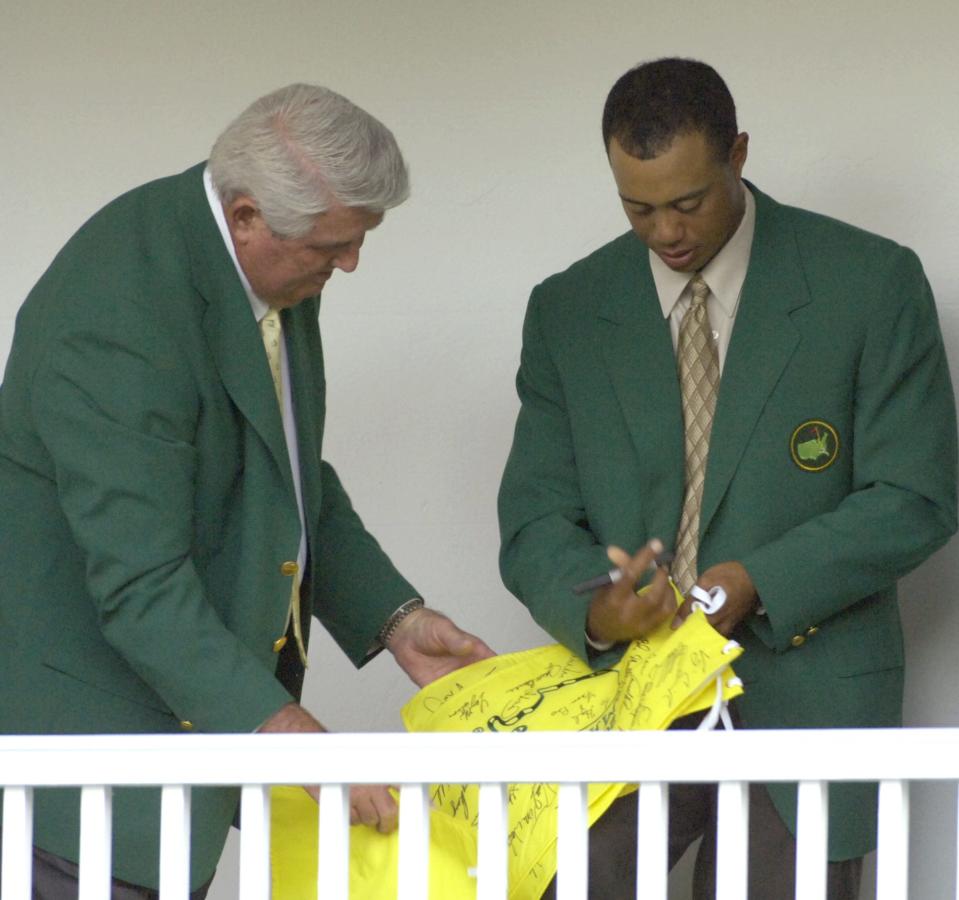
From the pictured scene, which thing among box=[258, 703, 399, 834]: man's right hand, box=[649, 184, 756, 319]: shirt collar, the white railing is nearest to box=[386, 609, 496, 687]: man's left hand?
box=[258, 703, 399, 834]: man's right hand

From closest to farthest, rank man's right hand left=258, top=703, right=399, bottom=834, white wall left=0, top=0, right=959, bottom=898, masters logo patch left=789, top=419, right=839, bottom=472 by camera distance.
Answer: man's right hand left=258, top=703, right=399, bottom=834
masters logo patch left=789, top=419, right=839, bottom=472
white wall left=0, top=0, right=959, bottom=898

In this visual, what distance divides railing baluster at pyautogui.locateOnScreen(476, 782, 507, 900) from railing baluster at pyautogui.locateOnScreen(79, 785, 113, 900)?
39 centimetres

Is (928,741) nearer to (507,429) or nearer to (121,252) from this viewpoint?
(121,252)

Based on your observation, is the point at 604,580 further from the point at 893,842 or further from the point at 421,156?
the point at 421,156

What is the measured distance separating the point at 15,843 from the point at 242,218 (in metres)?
0.94

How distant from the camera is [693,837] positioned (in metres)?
2.99

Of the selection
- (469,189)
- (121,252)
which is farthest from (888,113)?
(121,252)

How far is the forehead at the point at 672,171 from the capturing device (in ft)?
9.46

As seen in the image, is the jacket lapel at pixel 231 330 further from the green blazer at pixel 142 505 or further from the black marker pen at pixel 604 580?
the black marker pen at pixel 604 580

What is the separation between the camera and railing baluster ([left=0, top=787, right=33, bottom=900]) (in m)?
2.04

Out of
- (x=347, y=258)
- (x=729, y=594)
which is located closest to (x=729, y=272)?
(x=729, y=594)

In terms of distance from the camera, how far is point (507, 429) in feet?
13.1

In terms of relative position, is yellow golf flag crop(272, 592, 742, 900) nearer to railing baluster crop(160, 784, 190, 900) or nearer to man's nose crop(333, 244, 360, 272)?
railing baluster crop(160, 784, 190, 900)

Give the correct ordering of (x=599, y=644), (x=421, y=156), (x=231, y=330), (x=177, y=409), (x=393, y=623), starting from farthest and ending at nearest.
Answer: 1. (x=421, y=156)
2. (x=393, y=623)
3. (x=599, y=644)
4. (x=231, y=330)
5. (x=177, y=409)
